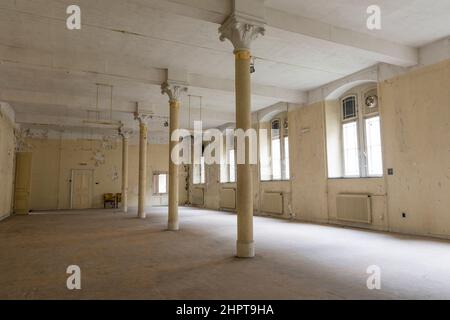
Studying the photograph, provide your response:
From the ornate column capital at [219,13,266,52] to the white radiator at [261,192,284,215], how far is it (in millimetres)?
7427

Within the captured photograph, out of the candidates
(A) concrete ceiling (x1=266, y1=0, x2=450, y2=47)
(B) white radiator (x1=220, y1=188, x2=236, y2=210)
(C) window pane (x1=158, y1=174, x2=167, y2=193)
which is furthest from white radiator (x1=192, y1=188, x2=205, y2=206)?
(A) concrete ceiling (x1=266, y1=0, x2=450, y2=47)

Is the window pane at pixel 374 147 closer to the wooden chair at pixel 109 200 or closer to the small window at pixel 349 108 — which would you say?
the small window at pixel 349 108

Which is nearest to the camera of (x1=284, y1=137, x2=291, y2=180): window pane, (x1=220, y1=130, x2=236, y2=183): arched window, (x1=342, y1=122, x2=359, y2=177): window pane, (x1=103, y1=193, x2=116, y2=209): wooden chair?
(x1=342, y1=122, x2=359, y2=177): window pane

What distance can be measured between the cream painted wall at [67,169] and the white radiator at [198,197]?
3570 millimetres

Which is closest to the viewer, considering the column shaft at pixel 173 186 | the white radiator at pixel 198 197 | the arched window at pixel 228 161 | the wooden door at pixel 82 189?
the column shaft at pixel 173 186

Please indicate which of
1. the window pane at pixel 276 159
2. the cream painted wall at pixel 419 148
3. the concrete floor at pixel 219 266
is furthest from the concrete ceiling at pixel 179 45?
the concrete floor at pixel 219 266

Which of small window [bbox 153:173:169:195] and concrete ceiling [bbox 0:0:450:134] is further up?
concrete ceiling [bbox 0:0:450:134]

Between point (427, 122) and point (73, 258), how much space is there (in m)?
7.88

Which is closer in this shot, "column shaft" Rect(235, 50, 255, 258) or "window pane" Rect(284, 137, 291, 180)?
"column shaft" Rect(235, 50, 255, 258)

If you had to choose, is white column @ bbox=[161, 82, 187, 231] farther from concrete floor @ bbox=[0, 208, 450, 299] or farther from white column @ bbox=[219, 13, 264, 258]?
white column @ bbox=[219, 13, 264, 258]

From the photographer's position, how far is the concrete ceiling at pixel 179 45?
594 cm

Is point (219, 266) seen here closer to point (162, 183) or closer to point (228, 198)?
point (228, 198)

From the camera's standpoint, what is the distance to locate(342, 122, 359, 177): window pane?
982cm

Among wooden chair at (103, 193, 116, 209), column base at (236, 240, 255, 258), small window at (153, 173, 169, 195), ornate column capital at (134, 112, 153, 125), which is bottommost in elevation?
column base at (236, 240, 255, 258)
